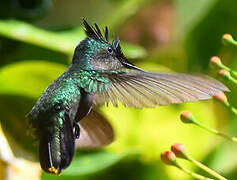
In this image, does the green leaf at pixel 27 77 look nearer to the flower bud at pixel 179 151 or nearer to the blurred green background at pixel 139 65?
the blurred green background at pixel 139 65

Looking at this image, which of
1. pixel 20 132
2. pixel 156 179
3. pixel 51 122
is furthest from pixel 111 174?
pixel 51 122

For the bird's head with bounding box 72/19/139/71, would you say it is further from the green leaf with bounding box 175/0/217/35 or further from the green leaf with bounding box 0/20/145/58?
the green leaf with bounding box 175/0/217/35

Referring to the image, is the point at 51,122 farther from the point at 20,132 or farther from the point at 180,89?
the point at 20,132

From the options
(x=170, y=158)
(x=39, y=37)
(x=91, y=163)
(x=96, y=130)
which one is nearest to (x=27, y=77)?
(x=39, y=37)

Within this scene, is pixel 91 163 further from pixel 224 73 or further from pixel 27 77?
→ pixel 224 73

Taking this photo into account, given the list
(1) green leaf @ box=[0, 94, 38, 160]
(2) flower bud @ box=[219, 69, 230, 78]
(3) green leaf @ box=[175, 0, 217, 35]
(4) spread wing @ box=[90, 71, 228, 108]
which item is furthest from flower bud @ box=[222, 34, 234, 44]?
(3) green leaf @ box=[175, 0, 217, 35]
